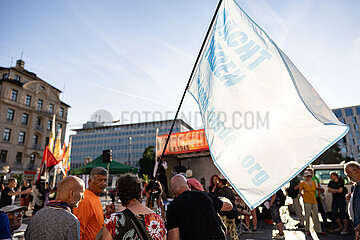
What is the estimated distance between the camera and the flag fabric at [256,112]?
2.11 meters

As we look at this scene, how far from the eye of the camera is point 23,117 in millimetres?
37344

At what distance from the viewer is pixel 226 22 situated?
299cm

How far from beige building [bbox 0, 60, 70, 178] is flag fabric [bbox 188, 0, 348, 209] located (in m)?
39.8

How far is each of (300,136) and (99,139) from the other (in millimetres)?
102649

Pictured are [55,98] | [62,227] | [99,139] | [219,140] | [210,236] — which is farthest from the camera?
[99,139]

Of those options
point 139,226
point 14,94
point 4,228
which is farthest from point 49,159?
point 14,94

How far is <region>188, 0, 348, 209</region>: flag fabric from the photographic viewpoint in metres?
2.11

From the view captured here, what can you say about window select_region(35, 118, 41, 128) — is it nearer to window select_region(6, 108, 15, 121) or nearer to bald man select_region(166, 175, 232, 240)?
window select_region(6, 108, 15, 121)

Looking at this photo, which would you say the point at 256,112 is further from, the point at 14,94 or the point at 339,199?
the point at 14,94

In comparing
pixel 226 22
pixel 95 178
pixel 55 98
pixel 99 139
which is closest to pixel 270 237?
pixel 95 178

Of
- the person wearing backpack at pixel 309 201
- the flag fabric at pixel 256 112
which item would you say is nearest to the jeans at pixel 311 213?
the person wearing backpack at pixel 309 201

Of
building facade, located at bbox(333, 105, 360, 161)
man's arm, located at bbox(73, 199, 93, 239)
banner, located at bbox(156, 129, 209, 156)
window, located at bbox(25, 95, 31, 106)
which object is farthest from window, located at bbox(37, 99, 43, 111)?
building facade, located at bbox(333, 105, 360, 161)

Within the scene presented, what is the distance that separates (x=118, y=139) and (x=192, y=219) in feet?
321

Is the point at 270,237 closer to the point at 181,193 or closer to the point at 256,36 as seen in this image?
the point at 181,193
